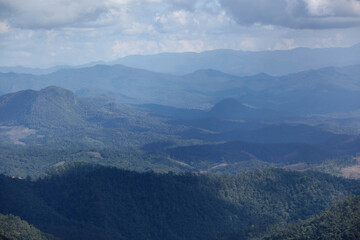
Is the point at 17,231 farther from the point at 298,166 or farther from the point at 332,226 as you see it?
Answer: the point at 298,166

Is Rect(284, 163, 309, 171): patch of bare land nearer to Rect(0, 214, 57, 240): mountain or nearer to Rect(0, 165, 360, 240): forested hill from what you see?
Rect(0, 165, 360, 240): forested hill

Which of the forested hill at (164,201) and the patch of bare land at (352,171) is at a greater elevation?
the forested hill at (164,201)

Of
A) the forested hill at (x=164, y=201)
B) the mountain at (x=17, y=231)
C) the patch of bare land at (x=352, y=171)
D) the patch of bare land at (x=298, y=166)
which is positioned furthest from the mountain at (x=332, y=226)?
the patch of bare land at (x=298, y=166)

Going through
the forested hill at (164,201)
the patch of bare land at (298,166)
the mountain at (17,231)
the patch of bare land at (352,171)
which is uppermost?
the mountain at (17,231)

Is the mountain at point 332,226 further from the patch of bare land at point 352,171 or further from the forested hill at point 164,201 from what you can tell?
the patch of bare land at point 352,171

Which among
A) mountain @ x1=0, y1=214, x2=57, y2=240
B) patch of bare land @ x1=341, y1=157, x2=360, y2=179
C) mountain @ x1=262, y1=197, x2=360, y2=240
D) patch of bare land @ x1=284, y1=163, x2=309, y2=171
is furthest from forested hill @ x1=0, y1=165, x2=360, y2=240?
patch of bare land @ x1=284, y1=163, x2=309, y2=171

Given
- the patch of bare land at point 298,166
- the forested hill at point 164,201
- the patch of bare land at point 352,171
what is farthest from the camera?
the patch of bare land at point 298,166

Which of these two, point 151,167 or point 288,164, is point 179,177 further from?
point 288,164
